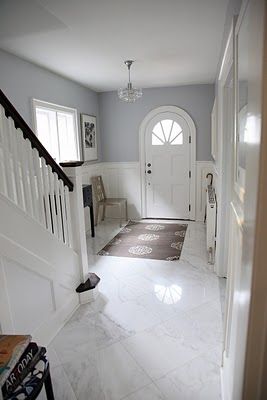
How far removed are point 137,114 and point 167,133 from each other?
2.17 ft

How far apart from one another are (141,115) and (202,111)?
3.58ft

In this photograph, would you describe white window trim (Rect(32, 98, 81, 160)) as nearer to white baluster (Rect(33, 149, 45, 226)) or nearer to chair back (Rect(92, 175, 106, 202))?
chair back (Rect(92, 175, 106, 202))

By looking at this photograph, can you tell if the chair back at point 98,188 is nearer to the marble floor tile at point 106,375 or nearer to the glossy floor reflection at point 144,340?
the glossy floor reflection at point 144,340

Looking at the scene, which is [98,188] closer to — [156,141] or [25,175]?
[156,141]

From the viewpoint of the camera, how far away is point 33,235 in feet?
6.03

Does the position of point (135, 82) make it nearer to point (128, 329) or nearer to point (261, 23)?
point (128, 329)

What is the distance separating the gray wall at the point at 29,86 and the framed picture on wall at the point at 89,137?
290 mm

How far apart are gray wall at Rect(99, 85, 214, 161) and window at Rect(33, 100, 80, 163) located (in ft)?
3.37

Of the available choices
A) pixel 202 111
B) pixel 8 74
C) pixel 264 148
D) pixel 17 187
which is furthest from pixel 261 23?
pixel 202 111

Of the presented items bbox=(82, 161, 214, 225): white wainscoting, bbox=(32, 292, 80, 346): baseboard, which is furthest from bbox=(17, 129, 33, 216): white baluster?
bbox=(82, 161, 214, 225): white wainscoting

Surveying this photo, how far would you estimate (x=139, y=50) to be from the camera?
9.18ft

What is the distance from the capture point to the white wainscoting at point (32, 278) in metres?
1.59

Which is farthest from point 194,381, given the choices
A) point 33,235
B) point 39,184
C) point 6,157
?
point 6,157

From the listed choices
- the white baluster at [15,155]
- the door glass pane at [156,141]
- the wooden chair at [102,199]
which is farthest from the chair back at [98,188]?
the white baluster at [15,155]
